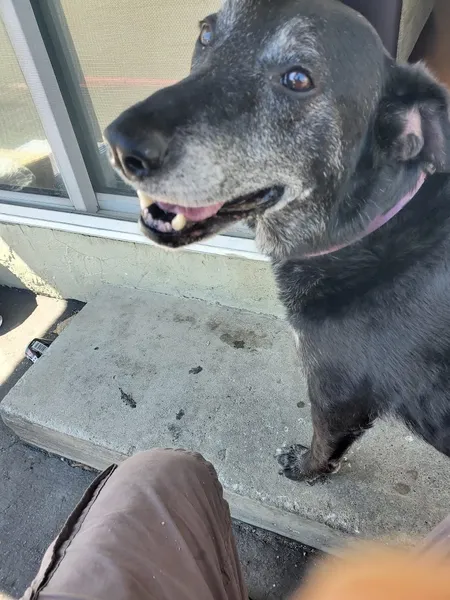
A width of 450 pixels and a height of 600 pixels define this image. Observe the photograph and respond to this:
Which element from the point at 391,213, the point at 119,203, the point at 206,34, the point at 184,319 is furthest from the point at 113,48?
the point at 391,213

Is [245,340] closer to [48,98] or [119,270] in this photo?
[119,270]

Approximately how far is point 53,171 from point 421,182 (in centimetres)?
223

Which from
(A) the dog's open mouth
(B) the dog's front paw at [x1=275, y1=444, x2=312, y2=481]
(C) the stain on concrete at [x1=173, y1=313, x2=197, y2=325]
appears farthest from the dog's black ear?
(C) the stain on concrete at [x1=173, y1=313, x2=197, y2=325]

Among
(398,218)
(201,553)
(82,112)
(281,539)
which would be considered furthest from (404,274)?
(82,112)

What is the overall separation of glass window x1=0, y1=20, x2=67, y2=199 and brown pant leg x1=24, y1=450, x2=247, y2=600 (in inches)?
82.0

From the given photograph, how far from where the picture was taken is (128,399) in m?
2.40

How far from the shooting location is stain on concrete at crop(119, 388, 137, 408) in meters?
2.37

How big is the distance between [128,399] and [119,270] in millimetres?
879

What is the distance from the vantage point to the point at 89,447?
231 cm

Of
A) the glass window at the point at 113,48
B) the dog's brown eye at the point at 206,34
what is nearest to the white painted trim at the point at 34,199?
the glass window at the point at 113,48

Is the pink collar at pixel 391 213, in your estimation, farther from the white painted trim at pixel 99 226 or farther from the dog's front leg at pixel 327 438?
the white painted trim at pixel 99 226

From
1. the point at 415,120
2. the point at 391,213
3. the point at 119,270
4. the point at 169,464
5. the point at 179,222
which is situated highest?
the point at 415,120

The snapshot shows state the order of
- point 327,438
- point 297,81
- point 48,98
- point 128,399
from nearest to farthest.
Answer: point 297,81 < point 327,438 < point 128,399 < point 48,98

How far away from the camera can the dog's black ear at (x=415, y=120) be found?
1360 millimetres
